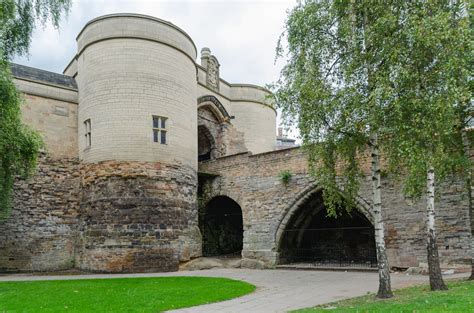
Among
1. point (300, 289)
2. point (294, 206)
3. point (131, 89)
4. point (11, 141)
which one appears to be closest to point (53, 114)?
point (131, 89)

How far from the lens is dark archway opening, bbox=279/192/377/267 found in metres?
16.7

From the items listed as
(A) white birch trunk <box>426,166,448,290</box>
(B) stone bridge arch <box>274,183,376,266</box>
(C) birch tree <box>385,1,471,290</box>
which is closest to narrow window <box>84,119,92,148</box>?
(B) stone bridge arch <box>274,183,376,266</box>

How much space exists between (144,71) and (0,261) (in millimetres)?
8501

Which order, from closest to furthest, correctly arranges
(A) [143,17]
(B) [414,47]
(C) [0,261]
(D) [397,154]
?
(B) [414,47] < (D) [397,154] < (C) [0,261] < (A) [143,17]

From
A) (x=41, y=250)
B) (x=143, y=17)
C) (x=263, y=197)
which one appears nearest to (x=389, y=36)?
(x=263, y=197)

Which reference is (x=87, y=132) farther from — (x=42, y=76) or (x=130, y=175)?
(x=42, y=76)

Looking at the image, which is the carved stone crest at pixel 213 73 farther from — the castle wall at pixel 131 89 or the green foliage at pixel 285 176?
the green foliage at pixel 285 176

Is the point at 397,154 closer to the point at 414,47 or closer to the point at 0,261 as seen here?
the point at 414,47

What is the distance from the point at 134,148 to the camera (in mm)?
15680

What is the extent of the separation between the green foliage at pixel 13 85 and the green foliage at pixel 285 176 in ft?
27.7

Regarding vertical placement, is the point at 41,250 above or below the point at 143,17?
below

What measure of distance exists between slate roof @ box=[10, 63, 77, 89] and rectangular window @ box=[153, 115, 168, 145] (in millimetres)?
4194

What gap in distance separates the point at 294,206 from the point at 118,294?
8.13 metres

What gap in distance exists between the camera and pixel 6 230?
15.3m
